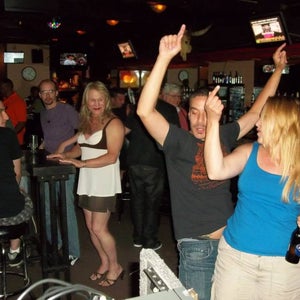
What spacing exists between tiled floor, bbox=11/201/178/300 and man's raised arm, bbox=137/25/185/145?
1323 mm

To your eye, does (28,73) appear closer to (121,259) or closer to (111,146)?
(121,259)

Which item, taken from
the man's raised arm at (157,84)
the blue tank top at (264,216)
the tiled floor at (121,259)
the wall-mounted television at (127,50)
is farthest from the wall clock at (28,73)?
the blue tank top at (264,216)

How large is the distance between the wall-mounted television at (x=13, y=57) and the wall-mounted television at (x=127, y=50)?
369 cm

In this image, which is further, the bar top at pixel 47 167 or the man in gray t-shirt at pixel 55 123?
the man in gray t-shirt at pixel 55 123

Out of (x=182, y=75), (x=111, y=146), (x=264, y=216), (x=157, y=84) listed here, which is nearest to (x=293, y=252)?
(x=264, y=216)

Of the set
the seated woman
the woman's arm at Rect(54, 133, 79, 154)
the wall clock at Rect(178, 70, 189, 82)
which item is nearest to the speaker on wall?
the wall clock at Rect(178, 70, 189, 82)

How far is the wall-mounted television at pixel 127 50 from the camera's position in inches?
445

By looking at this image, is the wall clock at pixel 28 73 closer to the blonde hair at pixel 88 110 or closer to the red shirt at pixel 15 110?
the red shirt at pixel 15 110

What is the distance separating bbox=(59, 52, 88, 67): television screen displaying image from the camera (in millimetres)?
15344

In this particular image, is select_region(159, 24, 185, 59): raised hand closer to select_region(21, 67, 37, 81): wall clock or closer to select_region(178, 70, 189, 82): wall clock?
select_region(178, 70, 189, 82): wall clock

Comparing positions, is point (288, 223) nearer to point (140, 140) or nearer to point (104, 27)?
point (140, 140)

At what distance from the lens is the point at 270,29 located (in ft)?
21.4

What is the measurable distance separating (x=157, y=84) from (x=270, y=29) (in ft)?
17.2

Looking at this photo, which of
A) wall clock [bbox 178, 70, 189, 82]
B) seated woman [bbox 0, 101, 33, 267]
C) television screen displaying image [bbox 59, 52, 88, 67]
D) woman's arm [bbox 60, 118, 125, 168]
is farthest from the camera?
television screen displaying image [bbox 59, 52, 88, 67]
